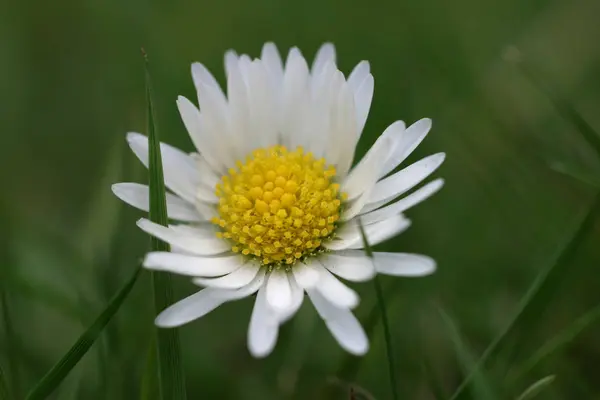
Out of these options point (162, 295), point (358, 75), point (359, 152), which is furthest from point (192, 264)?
point (359, 152)

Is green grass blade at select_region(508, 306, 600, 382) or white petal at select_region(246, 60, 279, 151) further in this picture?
white petal at select_region(246, 60, 279, 151)

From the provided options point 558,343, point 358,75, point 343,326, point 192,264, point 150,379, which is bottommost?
point 558,343

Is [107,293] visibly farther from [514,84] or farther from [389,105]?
[514,84]

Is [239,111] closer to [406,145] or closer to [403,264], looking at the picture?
[406,145]

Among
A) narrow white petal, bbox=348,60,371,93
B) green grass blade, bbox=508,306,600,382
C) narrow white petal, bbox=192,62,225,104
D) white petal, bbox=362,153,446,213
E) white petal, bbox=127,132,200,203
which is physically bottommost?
green grass blade, bbox=508,306,600,382

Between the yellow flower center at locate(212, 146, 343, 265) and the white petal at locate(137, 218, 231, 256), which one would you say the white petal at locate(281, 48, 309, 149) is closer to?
the yellow flower center at locate(212, 146, 343, 265)

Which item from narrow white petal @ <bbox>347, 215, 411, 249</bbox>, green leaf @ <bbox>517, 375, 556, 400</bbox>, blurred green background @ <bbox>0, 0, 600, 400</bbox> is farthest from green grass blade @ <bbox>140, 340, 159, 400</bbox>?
green leaf @ <bbox>517, 375, 556, 400</bbox>
